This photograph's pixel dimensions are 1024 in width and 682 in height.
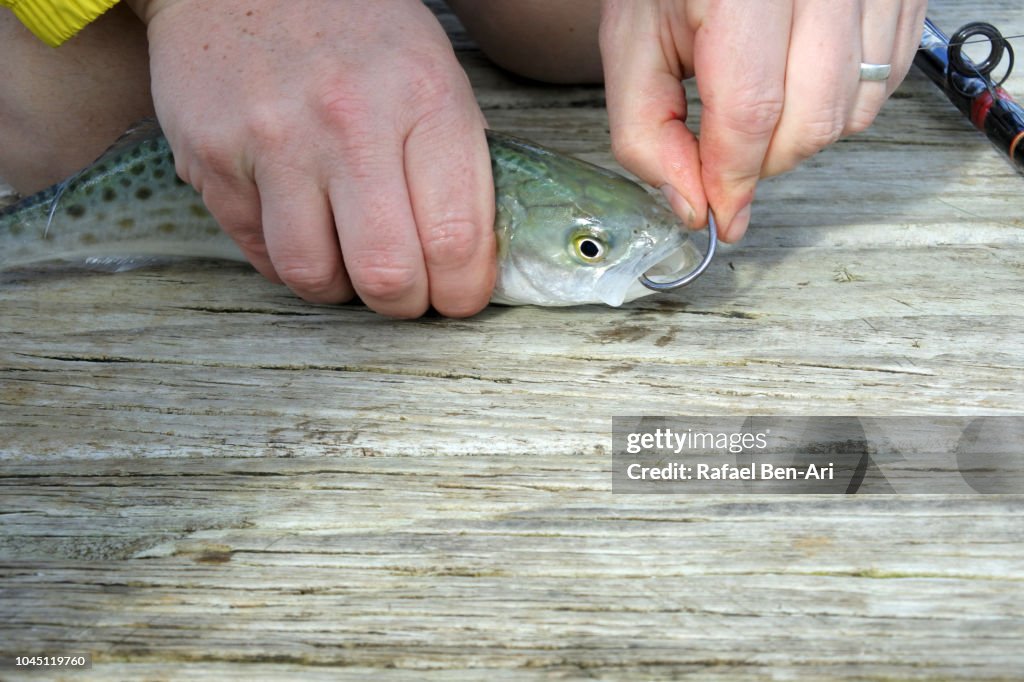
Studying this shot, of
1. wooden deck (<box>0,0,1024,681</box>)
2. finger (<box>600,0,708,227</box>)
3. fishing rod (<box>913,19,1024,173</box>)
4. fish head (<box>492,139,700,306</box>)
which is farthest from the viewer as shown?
fishing rod (<box>913,19,1024,173</box>)

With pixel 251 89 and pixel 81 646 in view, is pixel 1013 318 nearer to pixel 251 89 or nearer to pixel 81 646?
pixel 251 89

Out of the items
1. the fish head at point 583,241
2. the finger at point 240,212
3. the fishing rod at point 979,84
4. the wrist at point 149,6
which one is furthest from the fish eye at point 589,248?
the fishing rod at point 979,84

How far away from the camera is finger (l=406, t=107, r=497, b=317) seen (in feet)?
6.29

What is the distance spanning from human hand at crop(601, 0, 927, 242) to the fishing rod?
94cm

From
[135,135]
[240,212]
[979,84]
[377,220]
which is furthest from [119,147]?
[979,84]

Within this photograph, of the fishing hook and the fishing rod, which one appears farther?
the fishing rod

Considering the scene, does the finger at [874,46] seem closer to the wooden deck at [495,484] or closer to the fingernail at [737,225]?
the fingernail at [737,225]

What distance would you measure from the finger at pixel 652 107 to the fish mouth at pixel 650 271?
3.5 inches

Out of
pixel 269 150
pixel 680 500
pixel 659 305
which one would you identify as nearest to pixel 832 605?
pixel 680 500

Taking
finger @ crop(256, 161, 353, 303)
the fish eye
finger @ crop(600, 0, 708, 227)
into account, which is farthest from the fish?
finger @ crop(256, 161, 353, 303)

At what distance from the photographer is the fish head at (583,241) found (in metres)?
2.04

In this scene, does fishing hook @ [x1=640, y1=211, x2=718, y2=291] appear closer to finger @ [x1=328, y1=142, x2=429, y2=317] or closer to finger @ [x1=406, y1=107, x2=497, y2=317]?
finger @ [x1=406, y1=107, x2=497, y2=317]

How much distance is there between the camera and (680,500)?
1.65 m

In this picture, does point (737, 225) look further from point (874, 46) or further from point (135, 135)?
point (135, 135)
